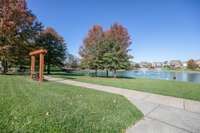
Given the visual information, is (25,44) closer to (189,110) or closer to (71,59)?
(189,110)

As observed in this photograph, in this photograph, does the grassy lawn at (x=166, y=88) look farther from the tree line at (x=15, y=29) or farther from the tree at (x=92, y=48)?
the tree line at (x=15, y=29)

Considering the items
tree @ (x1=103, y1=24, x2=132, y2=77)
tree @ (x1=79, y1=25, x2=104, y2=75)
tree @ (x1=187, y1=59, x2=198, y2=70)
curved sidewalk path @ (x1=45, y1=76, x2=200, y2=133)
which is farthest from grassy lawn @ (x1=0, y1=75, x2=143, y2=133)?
tree @ (x1=187, y1=59, x2=198, y2=70)

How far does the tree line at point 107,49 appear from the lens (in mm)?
21328

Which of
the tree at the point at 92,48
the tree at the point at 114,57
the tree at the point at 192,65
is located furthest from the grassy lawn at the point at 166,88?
the tree at the point at 192,65

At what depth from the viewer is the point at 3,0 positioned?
634 inches

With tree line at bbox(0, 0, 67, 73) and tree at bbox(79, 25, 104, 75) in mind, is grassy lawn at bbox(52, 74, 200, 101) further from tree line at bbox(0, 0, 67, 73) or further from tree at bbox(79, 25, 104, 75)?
tree line at bbox(0, 0, 67, 73)

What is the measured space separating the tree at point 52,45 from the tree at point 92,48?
4074 mm

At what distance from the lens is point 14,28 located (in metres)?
16.9

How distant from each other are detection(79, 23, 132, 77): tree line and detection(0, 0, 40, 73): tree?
906 centimetres

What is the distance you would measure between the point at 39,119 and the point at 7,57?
16.9 meters

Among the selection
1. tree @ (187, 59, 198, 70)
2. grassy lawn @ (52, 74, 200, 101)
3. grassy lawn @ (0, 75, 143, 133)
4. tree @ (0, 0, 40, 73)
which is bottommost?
grassy lawn @ (52, 74, 200, 101)

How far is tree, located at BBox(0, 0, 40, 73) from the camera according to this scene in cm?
1614

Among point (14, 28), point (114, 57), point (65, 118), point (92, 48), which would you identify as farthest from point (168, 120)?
point (92, 48)

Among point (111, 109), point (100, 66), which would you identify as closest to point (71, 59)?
point (100, 66)
